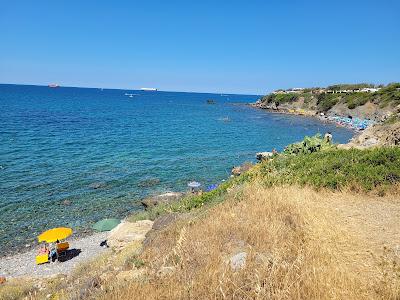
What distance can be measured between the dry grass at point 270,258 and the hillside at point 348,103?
46.9m

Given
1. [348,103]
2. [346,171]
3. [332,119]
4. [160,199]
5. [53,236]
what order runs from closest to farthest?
[346,171] → [53,236] → [160,199] → [332,119] → [348,103]

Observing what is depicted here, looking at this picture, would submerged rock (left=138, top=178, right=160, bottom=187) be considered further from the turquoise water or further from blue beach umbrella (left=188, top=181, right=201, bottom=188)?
blue beach umbrella (left=188, top=181, right=201, bottom=188)

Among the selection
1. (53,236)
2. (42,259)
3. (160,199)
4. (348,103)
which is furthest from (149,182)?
(348,103)

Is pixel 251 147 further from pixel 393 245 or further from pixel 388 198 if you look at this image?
pixel 393 245

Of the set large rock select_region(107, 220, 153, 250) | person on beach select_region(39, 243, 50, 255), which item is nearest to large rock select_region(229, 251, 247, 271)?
large rock select_region(107, 220, 153, 250)

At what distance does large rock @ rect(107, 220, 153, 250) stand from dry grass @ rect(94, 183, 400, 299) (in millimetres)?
5384

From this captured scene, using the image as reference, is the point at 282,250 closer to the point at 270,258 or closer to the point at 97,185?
the point at 270,258

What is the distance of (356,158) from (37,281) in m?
14.1

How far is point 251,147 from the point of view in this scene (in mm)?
44500

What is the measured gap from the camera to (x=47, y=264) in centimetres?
1588

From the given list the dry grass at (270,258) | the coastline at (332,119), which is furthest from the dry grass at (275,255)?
the coastline at (332,119)

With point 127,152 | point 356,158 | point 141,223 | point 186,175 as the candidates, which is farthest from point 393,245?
point 127,152

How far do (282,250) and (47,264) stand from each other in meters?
13.3

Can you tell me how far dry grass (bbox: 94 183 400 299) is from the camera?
539 centimetres
